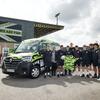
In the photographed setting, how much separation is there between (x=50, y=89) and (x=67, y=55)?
390 cm

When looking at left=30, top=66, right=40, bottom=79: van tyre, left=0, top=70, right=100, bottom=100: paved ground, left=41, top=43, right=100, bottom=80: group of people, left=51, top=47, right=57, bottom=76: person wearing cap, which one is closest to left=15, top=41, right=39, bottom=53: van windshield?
left=41, top=43, right=100, bottom=80: group of people

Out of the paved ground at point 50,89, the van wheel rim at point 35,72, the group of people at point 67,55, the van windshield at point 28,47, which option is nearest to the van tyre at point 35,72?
the van wheel rim at point 35,72

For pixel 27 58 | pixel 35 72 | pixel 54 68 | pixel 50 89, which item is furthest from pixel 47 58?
pixel 50 89

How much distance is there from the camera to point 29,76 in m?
13.3

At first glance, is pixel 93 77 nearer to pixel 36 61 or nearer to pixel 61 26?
pixel 36 61

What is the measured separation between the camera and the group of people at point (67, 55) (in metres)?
13.8

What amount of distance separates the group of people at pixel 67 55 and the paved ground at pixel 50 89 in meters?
1.06

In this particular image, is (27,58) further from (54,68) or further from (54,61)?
(54,68)

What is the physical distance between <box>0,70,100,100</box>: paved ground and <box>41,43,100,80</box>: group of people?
1060 mm

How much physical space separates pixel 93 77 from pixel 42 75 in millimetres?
2728

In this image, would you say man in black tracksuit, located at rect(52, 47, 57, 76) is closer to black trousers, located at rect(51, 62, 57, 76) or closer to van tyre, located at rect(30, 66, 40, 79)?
black trousers, located at rect(51, 62, 57, 76)

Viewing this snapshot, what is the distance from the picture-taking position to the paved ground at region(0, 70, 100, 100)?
9.42 m

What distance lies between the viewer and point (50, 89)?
10.7 m

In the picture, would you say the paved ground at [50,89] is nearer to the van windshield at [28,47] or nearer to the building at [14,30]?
the van windshield at [28,47]
